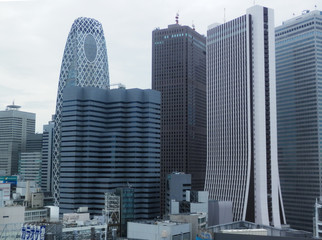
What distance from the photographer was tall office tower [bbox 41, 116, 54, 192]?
171 metres

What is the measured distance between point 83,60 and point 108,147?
28.8m

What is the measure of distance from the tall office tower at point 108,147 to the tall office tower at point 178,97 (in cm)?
3638

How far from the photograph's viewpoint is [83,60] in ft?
420

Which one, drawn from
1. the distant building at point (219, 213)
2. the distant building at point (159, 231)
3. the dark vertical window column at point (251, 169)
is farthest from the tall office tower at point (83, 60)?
the distant building at point (159, 231)

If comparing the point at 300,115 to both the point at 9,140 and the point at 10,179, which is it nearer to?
the point at 10,179

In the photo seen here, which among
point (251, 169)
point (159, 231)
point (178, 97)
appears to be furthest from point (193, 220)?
point (178, 97)

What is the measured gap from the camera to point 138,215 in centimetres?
10688

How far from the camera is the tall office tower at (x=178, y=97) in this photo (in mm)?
152750

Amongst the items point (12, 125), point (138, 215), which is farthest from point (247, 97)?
point (12, 125)

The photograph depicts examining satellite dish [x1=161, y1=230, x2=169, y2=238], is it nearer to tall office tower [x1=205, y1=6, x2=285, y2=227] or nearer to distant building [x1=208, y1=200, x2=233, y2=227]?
distant building [x1=208, y1=200, x2=233, y2=227]

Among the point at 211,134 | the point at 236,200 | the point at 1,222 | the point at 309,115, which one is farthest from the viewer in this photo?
the point at 309,115

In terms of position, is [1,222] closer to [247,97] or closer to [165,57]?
[247,97]

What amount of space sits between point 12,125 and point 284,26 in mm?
122963

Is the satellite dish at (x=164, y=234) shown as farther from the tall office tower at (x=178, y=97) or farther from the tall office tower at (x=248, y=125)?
the tall office tower at (x=178, y=97)
